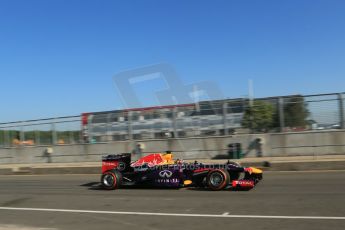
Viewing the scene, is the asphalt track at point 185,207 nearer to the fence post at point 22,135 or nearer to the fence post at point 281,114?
the fence post at point 281,114

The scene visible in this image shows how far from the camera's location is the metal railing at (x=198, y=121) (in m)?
21.7

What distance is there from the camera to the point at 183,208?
9.87m

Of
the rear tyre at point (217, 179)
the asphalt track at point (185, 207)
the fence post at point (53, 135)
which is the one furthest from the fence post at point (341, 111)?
the fence post at point (53, 135)

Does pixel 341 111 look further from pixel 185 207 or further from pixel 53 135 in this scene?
pixel 53 135

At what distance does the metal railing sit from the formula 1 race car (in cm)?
938

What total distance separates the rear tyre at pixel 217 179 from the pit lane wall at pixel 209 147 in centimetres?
1069

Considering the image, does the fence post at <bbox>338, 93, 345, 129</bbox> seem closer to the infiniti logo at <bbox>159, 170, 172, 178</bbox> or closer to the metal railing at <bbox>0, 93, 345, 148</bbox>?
the metal railing at <bbox>0, 93, 345, 148</bbox>

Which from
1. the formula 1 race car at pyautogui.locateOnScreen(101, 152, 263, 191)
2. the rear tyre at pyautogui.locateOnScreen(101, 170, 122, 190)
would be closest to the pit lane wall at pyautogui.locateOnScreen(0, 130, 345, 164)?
the formula 1 race car at pyautogui.locateOnScreen(101, 152, 263, 191)

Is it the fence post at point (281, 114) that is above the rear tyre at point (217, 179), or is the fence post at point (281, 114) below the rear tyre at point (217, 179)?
above

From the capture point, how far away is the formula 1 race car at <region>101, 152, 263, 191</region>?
39.9 ft

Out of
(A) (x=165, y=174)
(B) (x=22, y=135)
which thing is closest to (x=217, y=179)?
(A) (x=165, y=174)

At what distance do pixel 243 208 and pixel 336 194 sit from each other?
259 cm

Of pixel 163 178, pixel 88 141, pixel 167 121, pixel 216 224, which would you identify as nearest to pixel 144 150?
pixel 167 121

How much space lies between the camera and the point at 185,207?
Answer: 9.97 metres
